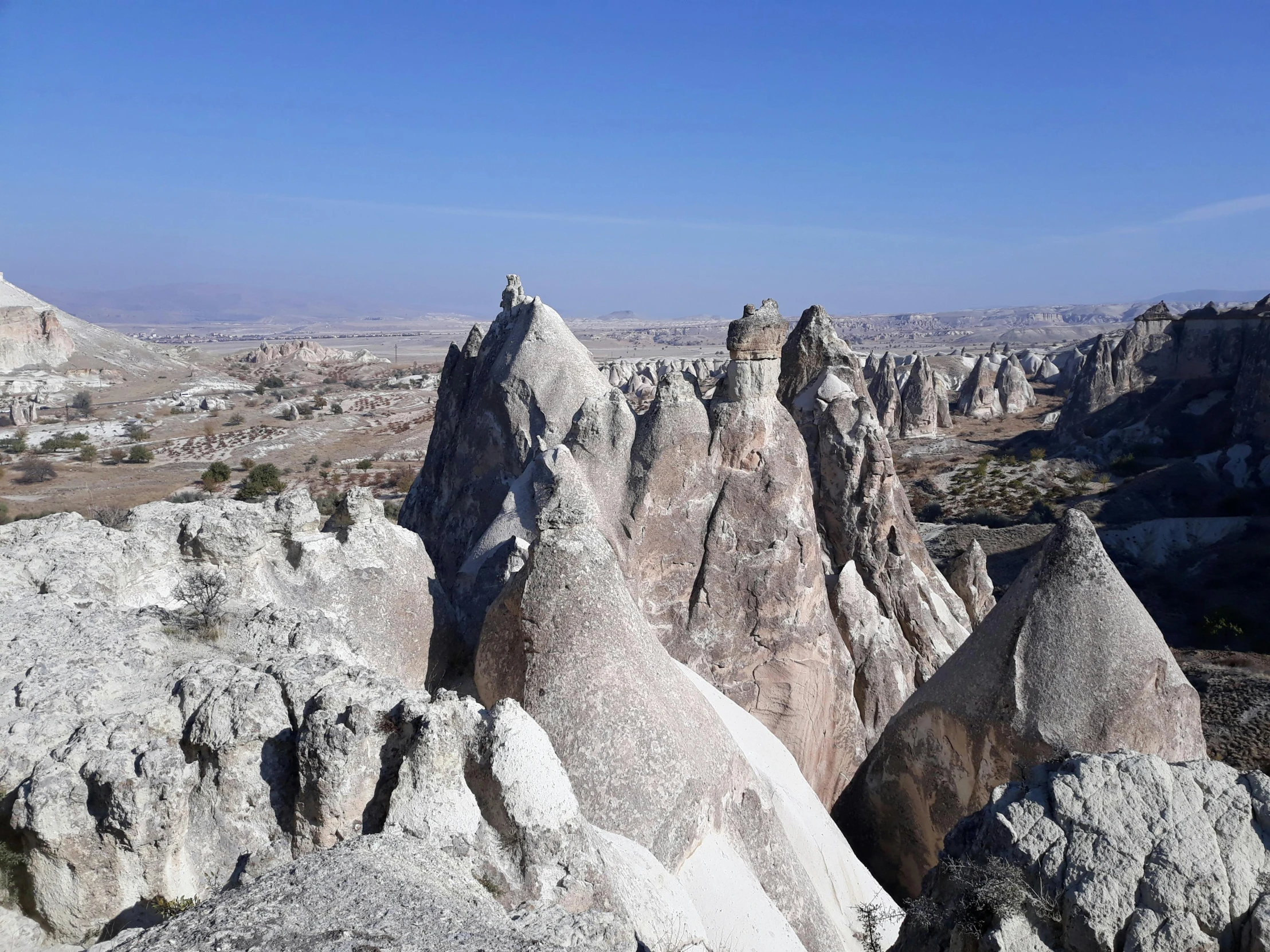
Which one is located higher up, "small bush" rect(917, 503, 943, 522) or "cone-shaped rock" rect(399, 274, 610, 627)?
"cone-shaped rock" rect(399, 274, 610, 627)

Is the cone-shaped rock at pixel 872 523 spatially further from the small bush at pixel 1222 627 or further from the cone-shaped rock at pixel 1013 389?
the cone-shaped rock at pixel 1013 389

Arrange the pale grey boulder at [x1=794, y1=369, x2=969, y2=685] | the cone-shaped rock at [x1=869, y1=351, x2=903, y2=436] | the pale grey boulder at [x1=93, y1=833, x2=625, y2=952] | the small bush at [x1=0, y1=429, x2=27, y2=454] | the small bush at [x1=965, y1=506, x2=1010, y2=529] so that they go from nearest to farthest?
the pale grey boulder at [x1=93, y1=833, x2=625, y2=952], the pale grey boulder at [x1=794, y1=369, x2=969, y2=685], the small bush at [x1=965, y1=506, x2=1010, y2=529], the small bush at [x1=0, y1=429, x2=27, y2=454], the cone-shaped rock at [x1=869, y1=351, x2=903, y2=436]

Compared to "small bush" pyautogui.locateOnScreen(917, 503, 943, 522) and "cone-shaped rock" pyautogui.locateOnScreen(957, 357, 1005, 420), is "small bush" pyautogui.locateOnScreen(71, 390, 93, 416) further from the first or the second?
"cone-shaped rock" pyautogui.locateOnScreen(957, 357, 1005, 420)

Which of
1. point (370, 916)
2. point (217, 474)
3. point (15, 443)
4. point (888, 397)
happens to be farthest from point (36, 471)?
point (888, 397)

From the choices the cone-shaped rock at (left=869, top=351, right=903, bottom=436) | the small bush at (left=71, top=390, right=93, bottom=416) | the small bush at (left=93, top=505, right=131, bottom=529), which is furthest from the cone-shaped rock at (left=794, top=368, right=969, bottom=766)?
the small bush at (left=71, top=390, right=93, bottom=416)

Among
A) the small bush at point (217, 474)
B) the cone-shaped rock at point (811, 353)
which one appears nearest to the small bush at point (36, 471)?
the small bush at point (217, 474)
